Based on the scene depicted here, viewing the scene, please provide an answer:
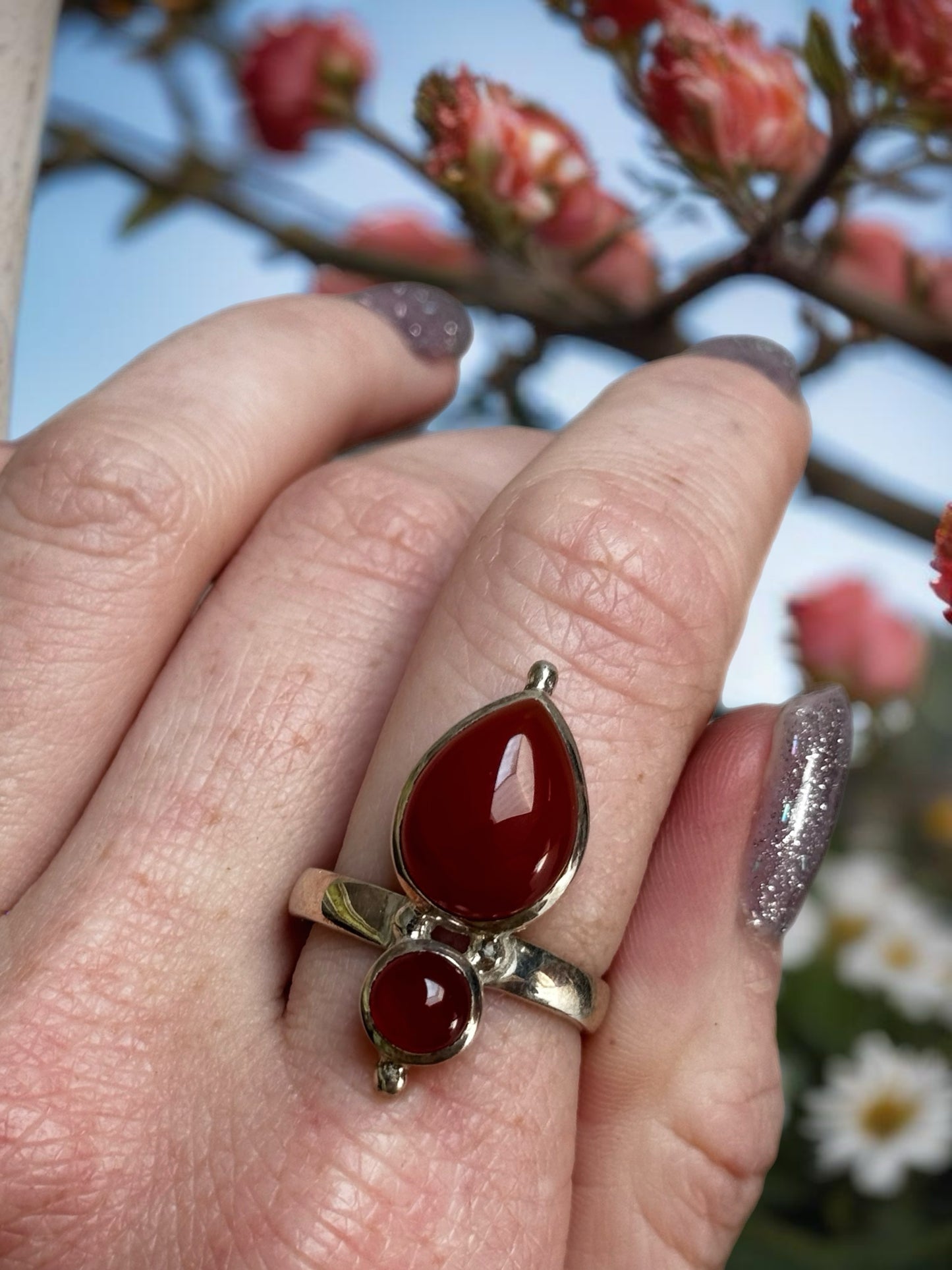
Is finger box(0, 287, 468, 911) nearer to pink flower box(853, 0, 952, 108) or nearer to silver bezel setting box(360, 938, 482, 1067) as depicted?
silver bezel setting box(360, 938, 482, 1067)

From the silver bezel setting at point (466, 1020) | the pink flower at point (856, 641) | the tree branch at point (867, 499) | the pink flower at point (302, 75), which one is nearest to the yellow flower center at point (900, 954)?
the pink flower at point (856, 641)

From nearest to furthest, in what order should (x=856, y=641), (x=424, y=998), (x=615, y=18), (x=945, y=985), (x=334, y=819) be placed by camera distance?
(x=424, y=998)
(x=334, y=819)
(x=615, y=18)
(x=856, y=641)
(x=945, y=985)

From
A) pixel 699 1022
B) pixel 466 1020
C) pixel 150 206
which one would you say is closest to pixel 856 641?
pixel 699 1022

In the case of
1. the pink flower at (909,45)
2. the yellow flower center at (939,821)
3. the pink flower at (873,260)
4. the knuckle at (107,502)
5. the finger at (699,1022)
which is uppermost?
the pink flower at (909,45)

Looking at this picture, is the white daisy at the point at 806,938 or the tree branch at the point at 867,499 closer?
the tree branch at the point at 867,499

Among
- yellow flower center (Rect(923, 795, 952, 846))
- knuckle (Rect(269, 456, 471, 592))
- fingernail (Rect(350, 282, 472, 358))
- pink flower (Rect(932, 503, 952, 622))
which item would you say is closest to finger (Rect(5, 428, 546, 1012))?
knuckle (Rect(269, 456, 471, 592))

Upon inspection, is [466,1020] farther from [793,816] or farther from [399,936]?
[793,816]

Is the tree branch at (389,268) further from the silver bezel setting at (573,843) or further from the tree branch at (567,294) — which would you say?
the silver bezel setting at (573,843)
